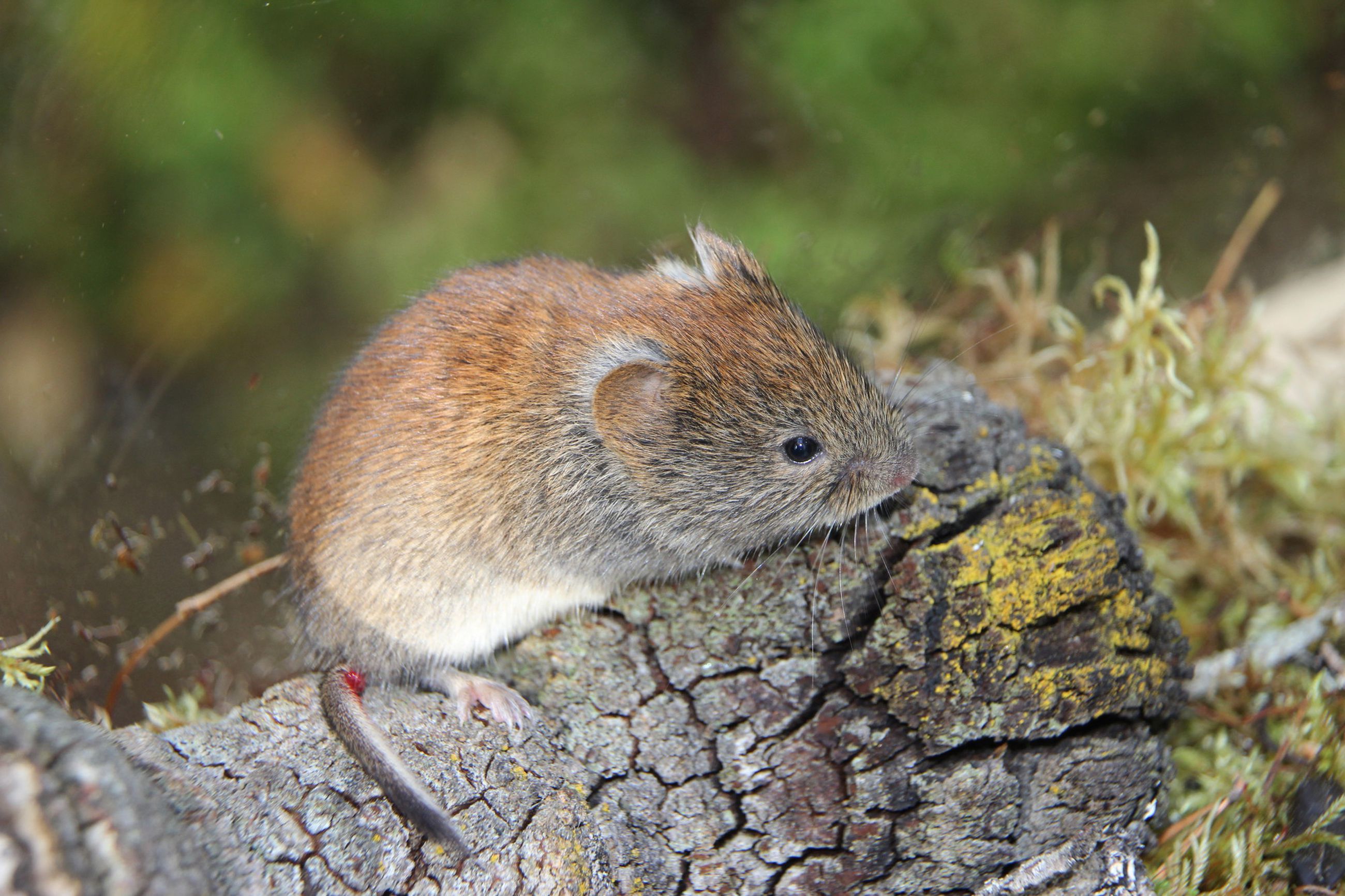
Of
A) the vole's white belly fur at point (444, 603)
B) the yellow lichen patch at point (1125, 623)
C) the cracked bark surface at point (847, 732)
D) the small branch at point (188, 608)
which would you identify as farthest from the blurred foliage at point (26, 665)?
the yellow lichen patch at point (1125, 623)

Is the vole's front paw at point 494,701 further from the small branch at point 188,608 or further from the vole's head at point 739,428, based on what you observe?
the small branch at point 188,608

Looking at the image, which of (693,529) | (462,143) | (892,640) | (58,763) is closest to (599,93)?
(462,143)

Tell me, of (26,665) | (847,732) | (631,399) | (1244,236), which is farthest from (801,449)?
(1244,236)

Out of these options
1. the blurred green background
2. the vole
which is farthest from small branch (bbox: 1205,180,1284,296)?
the vole

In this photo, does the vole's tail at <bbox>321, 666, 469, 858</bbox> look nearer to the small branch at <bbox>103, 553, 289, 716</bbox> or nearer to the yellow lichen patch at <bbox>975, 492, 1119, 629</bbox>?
the small branch at <bbox>103, 553, 289, 716</bbox>

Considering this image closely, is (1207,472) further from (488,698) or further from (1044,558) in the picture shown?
(488,698)

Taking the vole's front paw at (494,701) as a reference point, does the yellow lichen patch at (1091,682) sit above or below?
above
